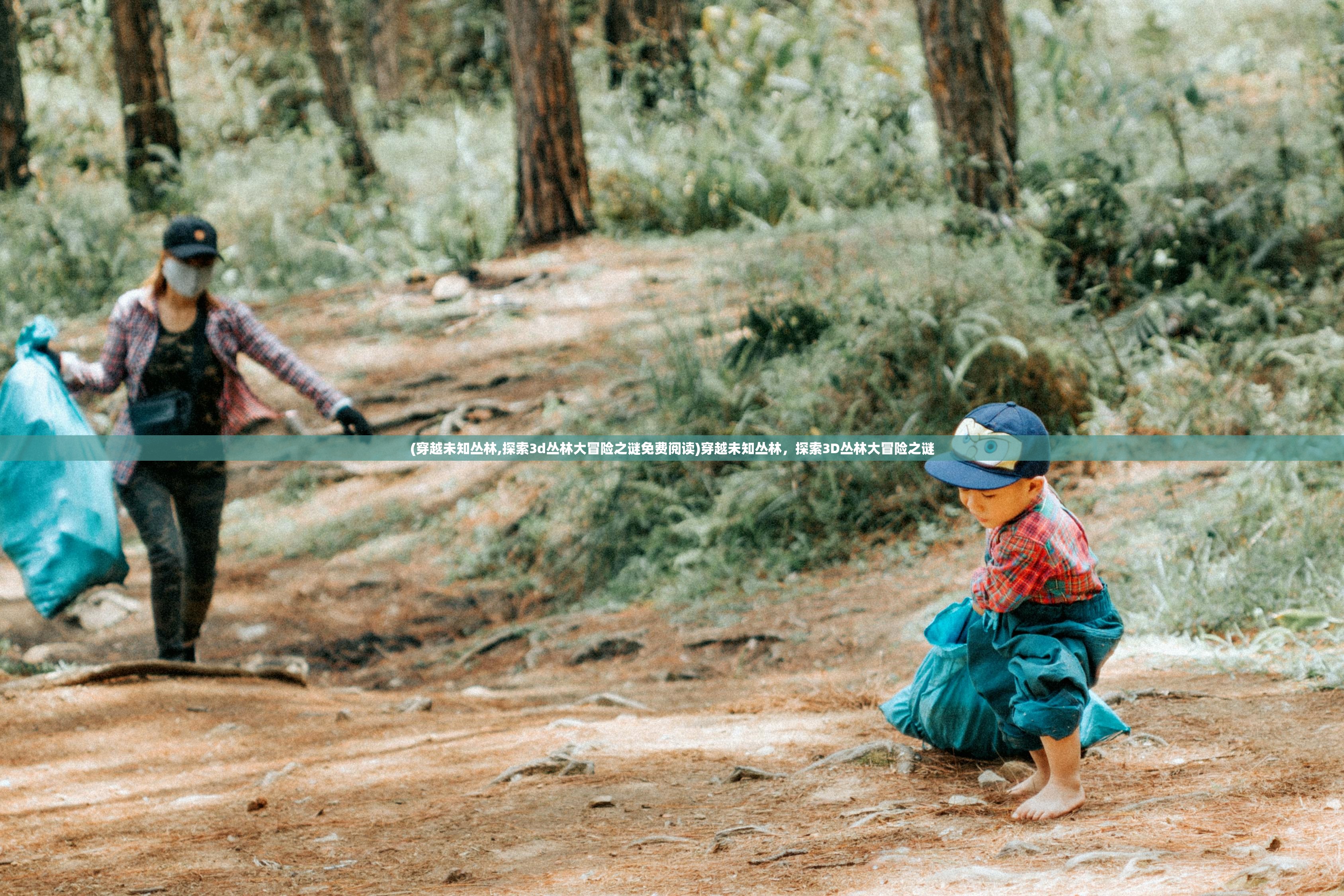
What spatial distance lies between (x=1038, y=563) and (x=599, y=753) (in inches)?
66.8

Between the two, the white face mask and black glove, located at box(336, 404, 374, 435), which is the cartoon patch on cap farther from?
the white face mask

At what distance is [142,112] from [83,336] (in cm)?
460

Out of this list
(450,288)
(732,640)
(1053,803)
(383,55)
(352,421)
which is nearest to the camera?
(1053,803)

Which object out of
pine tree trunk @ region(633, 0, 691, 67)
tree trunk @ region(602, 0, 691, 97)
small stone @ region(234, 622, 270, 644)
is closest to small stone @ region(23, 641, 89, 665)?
small stone @ region(234, 622, 270, 644)

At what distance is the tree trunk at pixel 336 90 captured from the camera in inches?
651

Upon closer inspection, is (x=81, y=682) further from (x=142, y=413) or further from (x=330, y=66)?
(x=330, y=66)

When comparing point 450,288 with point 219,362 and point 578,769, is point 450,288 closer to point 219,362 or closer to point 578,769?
point 219,362

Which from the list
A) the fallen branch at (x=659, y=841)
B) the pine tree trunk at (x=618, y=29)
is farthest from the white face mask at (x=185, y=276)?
the pine tree trunk at (x=618, y=29)

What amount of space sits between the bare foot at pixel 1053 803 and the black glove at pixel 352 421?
312cm

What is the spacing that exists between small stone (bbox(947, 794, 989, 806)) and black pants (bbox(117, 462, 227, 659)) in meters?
3.53

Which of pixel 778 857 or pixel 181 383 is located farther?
pixel 181 383

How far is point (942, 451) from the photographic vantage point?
6.93 m

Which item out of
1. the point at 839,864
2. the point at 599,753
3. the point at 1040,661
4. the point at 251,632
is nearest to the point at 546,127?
the point at 251,632

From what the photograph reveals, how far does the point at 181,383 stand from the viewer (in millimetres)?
5277
